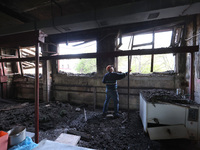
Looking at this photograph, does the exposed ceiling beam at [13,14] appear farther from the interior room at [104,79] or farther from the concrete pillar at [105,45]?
the concrete pillar at [105,45]

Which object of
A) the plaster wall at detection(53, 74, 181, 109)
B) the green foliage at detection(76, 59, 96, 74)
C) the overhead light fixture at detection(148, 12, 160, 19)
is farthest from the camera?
the green foliage at detection(76, 59, 96, 74)

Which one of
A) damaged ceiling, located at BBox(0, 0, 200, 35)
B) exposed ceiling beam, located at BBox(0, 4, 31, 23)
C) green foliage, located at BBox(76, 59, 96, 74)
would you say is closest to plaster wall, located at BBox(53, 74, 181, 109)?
damaged ceiling, located at BBox(0, 0, 200, 35)

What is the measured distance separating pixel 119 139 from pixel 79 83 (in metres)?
3.15

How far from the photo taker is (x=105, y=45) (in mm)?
4434

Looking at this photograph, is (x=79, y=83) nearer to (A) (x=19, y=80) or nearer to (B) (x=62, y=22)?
(B) (x=62, y=22)

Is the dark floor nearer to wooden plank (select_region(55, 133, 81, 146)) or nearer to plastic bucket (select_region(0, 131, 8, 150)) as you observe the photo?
wooden plank (select_region(55, 133, 81, 146))

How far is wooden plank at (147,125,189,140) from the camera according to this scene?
6.20 feet

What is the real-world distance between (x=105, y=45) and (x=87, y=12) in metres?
1.69

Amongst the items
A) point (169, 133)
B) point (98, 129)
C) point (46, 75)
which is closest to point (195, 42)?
point (169, 133)

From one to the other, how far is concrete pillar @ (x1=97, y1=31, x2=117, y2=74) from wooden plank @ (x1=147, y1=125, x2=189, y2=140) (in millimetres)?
2984

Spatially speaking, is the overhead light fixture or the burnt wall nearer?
the overhead light fixture

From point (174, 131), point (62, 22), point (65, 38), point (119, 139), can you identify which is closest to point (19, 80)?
point (65, 38)

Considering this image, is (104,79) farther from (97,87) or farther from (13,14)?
(13,14)

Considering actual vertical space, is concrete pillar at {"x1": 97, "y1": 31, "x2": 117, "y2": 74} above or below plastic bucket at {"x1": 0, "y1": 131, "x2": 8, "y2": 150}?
above
